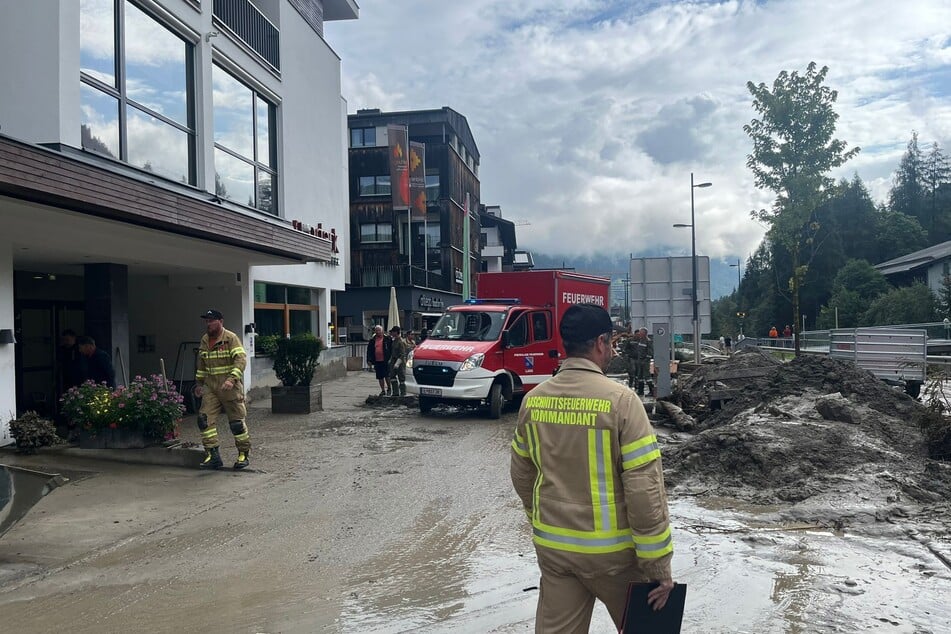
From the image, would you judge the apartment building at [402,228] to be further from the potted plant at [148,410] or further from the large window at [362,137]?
the potted plant at [148,410]

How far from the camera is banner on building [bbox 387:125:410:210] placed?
3997 centimetres

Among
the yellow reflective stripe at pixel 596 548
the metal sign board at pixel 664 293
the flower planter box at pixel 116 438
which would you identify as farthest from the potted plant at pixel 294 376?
the yellow reflective stripe at pixel 596 548

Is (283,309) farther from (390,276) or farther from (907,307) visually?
(907,307)

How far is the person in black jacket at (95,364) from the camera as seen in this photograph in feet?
33.8

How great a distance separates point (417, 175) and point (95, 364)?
34.8 m

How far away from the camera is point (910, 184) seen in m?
82.8

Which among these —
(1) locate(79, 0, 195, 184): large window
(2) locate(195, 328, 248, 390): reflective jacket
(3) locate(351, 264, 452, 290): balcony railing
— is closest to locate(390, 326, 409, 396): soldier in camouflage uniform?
(1) locate(79, 0, 195, 184): large window

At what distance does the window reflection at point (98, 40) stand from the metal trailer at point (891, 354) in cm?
1521

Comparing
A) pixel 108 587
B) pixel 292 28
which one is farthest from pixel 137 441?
pixel 292 28

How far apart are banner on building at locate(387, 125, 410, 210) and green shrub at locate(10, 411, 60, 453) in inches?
1257

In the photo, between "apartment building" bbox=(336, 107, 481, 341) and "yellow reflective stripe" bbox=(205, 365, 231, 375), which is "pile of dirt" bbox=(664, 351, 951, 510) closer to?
"yellow reflective stripe" bbox=(205, 365, 231, 375)

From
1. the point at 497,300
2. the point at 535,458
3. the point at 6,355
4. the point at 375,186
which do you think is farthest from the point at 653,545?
the point at 375,186

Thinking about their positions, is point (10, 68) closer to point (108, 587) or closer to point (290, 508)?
point (290, 508)

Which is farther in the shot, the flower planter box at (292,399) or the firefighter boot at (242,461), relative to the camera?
the flower planter box at (292,399)
